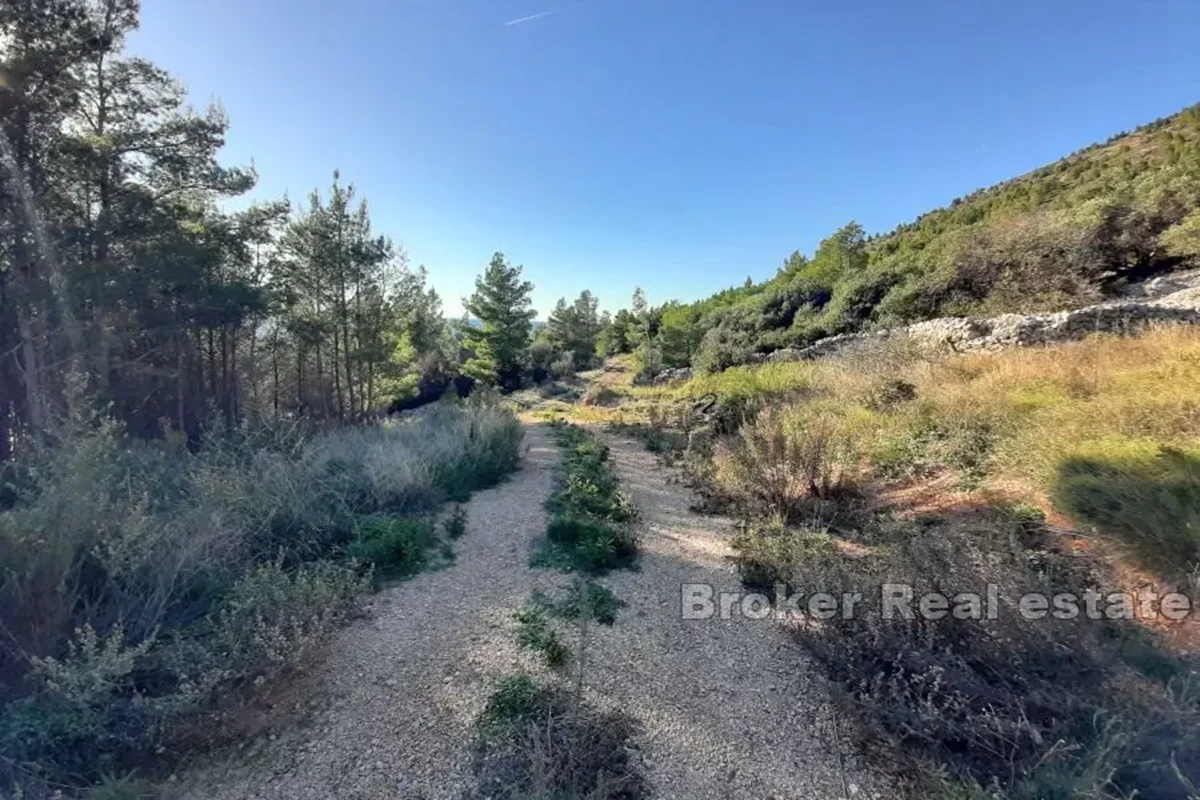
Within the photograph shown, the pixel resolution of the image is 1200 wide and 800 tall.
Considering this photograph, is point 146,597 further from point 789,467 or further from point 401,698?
point 789,467

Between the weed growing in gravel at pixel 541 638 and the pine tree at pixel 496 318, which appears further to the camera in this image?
the pine tree at pixel 496 318

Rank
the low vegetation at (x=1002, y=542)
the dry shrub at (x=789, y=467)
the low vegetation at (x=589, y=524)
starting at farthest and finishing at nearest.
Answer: the dry shrub at (x=789, y=467) < the low vegetation at (x=589, y=524) < the low vegetation at (x=1002, y=542)

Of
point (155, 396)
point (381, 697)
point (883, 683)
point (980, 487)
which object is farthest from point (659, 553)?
point (155, 396)

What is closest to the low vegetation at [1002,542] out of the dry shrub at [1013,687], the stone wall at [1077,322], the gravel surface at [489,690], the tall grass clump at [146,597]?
the dry shrub at [1013,687]

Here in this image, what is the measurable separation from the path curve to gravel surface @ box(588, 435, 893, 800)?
641mm

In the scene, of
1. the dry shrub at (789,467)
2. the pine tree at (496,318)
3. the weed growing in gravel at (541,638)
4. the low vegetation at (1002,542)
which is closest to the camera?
the low vegetation at (1002,542)

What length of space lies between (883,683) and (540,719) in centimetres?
150

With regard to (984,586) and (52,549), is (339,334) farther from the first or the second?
(984,586)

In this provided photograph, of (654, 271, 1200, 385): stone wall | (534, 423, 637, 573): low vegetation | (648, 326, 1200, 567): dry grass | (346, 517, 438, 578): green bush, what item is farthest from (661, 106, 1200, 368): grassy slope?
(346, 517, 438, 578): green bush

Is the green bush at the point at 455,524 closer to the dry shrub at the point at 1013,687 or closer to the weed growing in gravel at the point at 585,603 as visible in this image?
the weed growing in gravel at the point at 585,603

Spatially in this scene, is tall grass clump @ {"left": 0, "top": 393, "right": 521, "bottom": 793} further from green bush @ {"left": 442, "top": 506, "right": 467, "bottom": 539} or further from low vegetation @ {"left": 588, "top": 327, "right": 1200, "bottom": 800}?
low vegetation @ {"left": 588, "top": 327, "right": 1200, "bottom": 800}

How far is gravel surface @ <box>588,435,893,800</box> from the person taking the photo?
1.77m

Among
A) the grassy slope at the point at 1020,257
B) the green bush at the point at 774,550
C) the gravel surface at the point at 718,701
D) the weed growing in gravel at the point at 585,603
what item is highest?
the grassy slope at the point at 1020,257

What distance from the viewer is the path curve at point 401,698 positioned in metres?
1.73
